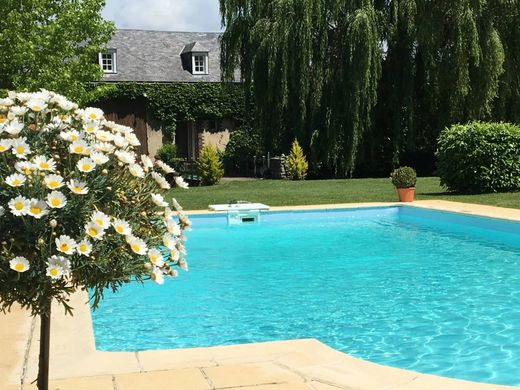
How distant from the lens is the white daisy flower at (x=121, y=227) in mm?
2395

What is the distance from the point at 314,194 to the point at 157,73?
50.4 ft

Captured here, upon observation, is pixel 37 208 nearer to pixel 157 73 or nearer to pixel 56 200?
pixel 56 200

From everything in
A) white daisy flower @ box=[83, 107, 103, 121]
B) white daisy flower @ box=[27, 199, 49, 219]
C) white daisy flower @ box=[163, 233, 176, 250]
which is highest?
white daisy flower @ box=[83, 107, 103, 121]

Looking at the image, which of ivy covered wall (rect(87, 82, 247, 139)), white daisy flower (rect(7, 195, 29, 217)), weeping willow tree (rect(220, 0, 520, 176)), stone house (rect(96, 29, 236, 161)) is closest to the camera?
white daisy flower (rect(7, 195, 29, 217))

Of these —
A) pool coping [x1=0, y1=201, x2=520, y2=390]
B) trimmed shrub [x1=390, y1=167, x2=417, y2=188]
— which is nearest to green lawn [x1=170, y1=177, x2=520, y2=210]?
trimmed shrub [x1=390, y1=167, x2=417, y2=188]

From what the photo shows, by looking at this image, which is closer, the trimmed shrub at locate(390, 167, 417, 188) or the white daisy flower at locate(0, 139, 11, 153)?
the white daisy flower at locate(0, 139, 11, 153)

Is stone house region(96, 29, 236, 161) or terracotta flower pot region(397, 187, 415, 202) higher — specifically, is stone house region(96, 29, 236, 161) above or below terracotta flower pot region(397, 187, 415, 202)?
above

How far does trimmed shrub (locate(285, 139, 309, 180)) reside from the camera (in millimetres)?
22422

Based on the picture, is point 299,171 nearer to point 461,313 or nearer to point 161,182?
point 461,313

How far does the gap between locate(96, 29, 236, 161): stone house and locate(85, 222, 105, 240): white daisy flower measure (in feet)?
88.4

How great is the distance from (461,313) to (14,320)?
161 inches

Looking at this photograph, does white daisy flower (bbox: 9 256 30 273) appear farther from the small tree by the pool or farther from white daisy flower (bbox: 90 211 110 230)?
white daisy flower (bbox: 90 211 110 230)

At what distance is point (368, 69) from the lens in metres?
20.6

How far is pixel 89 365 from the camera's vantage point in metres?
3.81
